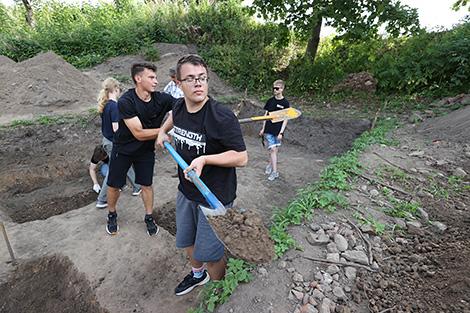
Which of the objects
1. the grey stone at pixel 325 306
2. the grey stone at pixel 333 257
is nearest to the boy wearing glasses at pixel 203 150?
the grey stone at pixel 325 306

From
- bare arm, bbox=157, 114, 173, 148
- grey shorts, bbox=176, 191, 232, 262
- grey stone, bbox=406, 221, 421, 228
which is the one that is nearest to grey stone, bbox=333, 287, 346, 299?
grey shorts, bbox=176, 191, 232, 262

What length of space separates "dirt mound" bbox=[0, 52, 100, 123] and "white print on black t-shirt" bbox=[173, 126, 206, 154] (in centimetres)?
652

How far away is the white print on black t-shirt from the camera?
1856 mm

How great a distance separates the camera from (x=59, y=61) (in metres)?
8.81

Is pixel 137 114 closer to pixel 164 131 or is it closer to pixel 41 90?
pixel 164 131

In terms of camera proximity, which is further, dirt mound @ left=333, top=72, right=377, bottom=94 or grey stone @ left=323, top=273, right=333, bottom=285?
dirt mound @ left=333, top=72, right=377, bottom=94

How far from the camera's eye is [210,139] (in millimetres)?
1789

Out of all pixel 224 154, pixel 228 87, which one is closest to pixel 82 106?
pixel 228 87

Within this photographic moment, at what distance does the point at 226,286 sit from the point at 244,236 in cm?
52

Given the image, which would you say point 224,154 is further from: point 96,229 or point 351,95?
point 351,95

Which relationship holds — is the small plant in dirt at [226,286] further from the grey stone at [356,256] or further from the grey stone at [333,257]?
the grey stone at [356,256]

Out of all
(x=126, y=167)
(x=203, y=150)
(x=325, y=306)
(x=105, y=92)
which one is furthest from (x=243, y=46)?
(x=325, y=306)

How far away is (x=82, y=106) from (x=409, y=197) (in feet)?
28.3

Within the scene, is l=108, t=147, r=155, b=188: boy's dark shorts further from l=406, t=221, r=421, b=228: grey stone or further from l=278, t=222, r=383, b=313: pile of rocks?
l=406, t=221, r=421, b=228: grey stone
